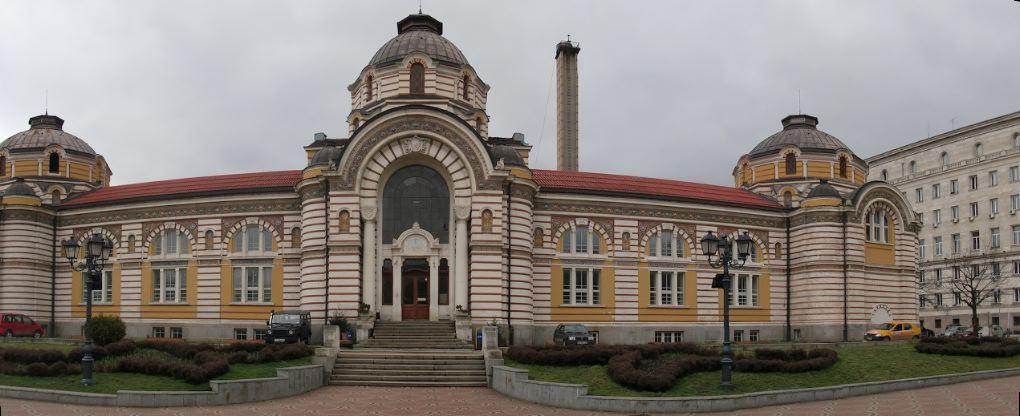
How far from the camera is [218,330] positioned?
47781 mm

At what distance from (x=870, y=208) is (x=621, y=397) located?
3132 cm

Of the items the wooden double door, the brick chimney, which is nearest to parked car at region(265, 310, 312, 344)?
the wooden double door

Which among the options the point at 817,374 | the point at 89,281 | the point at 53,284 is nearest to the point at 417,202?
the point at 89,281

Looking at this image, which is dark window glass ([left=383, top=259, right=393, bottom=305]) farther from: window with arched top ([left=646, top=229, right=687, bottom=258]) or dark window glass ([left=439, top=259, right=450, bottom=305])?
window with arched top ([left=646, top=229, right=687, bottom=258])

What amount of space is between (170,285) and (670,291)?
85.2 feet

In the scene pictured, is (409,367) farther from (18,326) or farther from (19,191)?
(19,191)

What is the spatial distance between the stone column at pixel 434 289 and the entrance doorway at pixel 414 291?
0.76ft

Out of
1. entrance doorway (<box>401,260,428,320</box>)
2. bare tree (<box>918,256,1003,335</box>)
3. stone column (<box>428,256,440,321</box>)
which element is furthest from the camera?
bare tree (<box>918,256,1003,335</box>)

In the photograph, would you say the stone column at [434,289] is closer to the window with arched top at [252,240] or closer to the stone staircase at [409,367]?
the stone staircase at [409,367]

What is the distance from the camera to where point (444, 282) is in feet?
145

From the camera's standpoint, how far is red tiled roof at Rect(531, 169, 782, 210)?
49.0m

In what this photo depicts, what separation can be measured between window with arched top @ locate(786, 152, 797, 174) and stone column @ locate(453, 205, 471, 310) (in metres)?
24.1

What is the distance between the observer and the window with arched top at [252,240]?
48062 millimetres

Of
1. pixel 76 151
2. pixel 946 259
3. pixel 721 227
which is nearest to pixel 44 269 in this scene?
pixel 76 151
